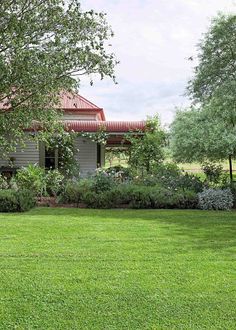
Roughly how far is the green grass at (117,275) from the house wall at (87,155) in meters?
7.96

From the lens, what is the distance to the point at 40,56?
17.8ft

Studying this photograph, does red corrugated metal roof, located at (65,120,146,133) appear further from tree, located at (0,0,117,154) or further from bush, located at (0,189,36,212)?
tree, located at (0,0,117,154)

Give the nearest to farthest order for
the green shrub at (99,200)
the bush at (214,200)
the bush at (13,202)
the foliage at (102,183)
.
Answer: the bush at (13,202), the bush at (214,200), the green shrub at (99,200), the foliage at (102,183)

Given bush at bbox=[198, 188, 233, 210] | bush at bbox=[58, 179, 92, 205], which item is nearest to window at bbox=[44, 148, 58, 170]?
bush at bbox=[58, 179, 92, 205]

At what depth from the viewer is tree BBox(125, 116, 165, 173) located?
16.1m

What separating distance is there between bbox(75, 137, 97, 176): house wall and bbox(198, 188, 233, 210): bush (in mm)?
6071

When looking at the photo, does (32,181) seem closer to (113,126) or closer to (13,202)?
(13,202)

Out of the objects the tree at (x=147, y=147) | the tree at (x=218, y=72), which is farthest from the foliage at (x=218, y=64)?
the tree at (x=147, y=147)

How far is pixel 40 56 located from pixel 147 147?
10.9 meters

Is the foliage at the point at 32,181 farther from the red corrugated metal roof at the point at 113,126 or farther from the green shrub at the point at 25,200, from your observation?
the red corrugated metal roof at the point at 113,126

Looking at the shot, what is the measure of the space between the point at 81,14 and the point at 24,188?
329 inches

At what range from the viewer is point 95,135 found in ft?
53.4

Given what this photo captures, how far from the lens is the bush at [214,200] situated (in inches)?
498

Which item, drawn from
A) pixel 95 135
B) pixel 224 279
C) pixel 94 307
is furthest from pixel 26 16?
pixel 95 135
